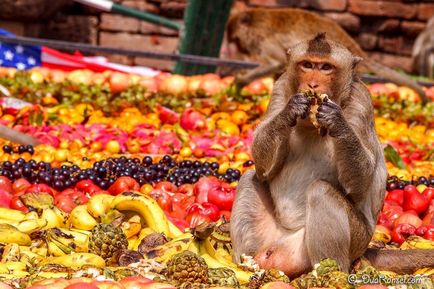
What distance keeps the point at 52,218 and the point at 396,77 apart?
6.52m

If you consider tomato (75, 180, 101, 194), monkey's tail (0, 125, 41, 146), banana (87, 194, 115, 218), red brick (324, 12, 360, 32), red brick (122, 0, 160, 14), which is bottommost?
tomato (75, 180, 101, 194)

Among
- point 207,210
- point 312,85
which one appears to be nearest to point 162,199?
point 207,210

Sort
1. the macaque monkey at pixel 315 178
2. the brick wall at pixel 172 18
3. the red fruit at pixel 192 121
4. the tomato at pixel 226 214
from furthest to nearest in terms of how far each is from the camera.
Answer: the brick wall at pixel 172 18
the red fruit at pixel 192 121
the tomato at pixel 226 214
the macaque monkey at pixel 315 178

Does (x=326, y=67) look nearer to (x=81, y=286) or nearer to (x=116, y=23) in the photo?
(x=81, y=286)

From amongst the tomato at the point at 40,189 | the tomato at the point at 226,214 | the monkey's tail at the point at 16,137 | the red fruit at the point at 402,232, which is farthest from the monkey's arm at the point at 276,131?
the monkey's tail at the point at 16,137

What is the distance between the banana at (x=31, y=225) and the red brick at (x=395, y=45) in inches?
456

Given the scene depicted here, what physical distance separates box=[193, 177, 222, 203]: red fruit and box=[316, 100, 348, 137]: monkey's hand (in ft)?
5.77

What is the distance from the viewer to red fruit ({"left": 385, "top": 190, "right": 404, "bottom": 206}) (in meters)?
6.19

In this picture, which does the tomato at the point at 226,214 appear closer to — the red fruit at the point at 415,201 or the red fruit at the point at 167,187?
the red fruit at the point at 167,187

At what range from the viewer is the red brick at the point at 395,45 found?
15797 millimetres

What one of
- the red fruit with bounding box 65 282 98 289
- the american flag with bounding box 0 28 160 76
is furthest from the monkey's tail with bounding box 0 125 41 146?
the red fruit with bounding box 65 282 98 289

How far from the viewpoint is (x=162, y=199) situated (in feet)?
19.5

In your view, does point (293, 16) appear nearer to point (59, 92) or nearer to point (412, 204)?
A: point (59, 92)

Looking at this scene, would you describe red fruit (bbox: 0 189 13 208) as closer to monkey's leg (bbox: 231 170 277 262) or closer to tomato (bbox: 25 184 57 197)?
tomato (bbox: 25 184 57 197)
